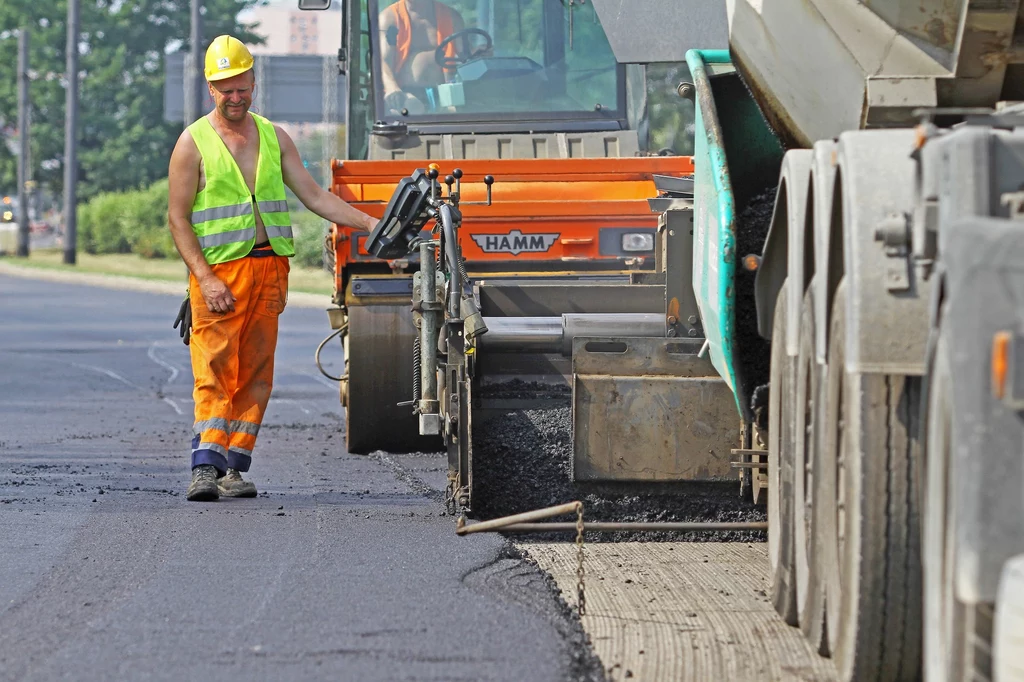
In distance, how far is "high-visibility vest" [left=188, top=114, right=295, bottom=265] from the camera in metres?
7.86

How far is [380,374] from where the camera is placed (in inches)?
361

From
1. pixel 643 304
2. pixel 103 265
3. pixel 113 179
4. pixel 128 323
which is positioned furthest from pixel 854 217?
pixel 113 179

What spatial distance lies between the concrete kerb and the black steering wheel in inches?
633

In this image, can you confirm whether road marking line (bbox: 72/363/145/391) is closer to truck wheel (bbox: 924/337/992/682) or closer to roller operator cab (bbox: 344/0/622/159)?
roller operator cab (bbox: 344/0/622/159)

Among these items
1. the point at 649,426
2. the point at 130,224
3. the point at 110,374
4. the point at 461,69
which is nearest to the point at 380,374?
the point at 461,69

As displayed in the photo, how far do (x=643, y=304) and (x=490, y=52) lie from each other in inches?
127

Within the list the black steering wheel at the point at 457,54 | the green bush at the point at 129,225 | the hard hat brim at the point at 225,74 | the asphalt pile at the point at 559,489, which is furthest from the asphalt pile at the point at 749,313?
the green bush at the point at 129,225

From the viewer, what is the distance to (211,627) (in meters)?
4.98

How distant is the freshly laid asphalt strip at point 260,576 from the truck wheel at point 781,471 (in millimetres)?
616

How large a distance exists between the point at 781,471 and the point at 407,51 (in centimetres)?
614

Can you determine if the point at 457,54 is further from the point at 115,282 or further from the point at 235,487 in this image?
the point at 115,282

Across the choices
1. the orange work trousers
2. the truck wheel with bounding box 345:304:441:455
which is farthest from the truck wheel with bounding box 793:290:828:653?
the truck wheel with bounding box 345:304:441:455

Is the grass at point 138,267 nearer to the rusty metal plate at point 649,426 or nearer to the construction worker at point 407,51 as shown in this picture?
the construction worker at point 407,51

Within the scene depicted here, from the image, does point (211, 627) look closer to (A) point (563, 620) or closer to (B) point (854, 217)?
(A) point (563, 620)
